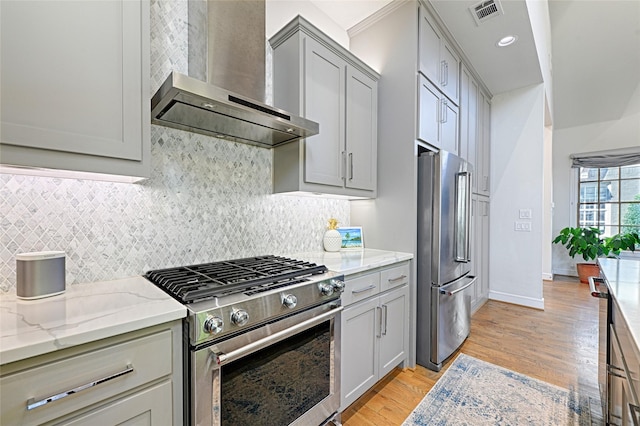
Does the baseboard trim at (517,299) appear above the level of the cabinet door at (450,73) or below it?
below

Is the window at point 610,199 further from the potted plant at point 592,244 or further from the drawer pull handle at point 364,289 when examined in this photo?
the drawer pull handle at point 364,289

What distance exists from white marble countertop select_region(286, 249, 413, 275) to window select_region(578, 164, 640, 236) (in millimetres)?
5665

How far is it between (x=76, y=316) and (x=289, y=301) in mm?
737

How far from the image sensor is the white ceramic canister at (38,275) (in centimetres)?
101

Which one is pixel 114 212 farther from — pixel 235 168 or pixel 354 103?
pixel 354 103

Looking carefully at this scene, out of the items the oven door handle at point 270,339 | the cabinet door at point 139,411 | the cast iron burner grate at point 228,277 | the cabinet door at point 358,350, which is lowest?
the cabinet door at point 358,350

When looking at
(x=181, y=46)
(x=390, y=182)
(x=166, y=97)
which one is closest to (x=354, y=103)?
(x=390, y=182)

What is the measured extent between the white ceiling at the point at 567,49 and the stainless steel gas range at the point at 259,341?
2.32m

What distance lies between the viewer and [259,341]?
115 cm

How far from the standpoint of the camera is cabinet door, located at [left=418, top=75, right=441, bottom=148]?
2230mm

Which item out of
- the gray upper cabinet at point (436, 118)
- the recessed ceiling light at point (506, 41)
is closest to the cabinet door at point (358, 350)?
the gray upper cabinet at point (436, 118)

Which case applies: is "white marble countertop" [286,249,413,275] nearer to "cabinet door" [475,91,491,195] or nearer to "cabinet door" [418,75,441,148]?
"cabinet door" [418,75,441,148]

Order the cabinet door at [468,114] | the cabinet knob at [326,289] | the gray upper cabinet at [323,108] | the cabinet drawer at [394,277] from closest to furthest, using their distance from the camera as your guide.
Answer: the cabinet knob at [326,289]
the gray upper cabinet at [323,108]
the cabinet drawer at [394,277]
the cabinet door at [468,114]

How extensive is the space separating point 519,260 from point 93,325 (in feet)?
14.8
